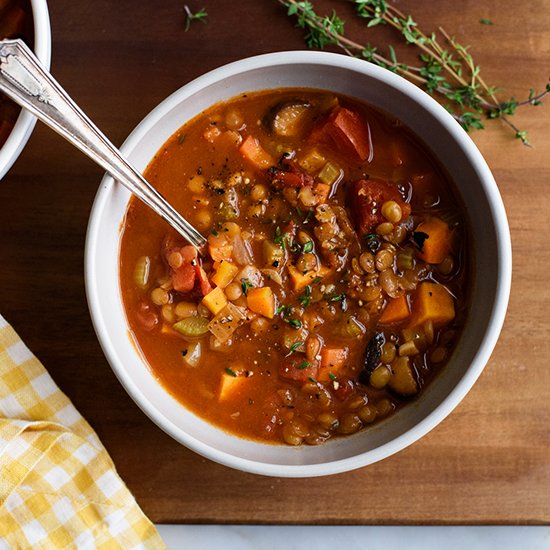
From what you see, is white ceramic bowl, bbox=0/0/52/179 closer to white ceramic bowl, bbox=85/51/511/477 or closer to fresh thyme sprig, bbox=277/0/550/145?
white ceramic bowl, bbox=85/51/511/477

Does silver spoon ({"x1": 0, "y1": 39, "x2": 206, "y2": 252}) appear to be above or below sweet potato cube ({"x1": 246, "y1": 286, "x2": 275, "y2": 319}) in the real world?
above

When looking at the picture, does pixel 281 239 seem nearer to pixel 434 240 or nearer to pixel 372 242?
pixel 372 242

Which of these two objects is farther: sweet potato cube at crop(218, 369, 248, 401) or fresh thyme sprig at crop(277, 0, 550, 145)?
fresh thyme sprig at crop(277, 0, 550, 145)

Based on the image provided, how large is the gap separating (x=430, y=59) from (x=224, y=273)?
3.98ft

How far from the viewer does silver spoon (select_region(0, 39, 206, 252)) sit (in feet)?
7.98

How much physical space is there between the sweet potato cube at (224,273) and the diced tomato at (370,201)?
0.49 m

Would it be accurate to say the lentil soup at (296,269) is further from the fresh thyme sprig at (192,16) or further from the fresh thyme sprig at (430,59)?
the fresh thyme sprig at (192,16)

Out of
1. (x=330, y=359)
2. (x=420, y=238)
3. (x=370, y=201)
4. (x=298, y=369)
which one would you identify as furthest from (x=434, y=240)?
(x=298, y=369)

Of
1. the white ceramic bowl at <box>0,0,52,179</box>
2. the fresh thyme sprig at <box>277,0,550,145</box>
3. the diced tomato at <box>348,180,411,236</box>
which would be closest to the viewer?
the white ceramic bowl at <box>0,0,52,179</box>

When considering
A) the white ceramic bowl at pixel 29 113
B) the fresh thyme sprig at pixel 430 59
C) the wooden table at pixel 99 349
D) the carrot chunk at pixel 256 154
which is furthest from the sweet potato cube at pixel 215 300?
the fresh thyme sprig at pixel 430 59

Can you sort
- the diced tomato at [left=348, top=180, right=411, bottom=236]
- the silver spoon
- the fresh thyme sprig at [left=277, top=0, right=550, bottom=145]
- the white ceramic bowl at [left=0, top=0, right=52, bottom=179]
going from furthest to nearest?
the fresh thyme sprig at [left=277, top=0, right=550, bottom=145] → the diced tomato at [left=348, top=180, right=411, bottom=236] → the white ceramic bowl at [left=0, top=0, right=52, bottom=179] → the silver spoon

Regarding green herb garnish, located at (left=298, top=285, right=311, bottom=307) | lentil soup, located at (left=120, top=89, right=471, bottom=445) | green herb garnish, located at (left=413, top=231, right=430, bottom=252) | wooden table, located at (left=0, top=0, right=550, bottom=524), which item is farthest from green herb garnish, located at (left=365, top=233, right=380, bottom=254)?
wooden table, located at (left=0, top=0, right=550, bottom=524)

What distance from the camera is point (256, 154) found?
115 inches

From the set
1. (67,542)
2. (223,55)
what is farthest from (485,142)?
(67,542)
